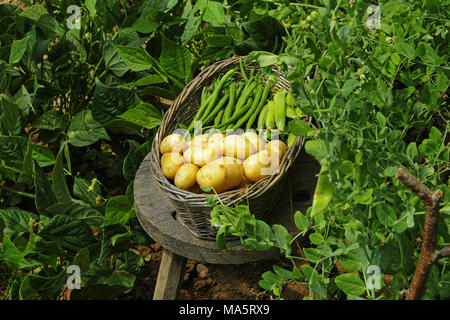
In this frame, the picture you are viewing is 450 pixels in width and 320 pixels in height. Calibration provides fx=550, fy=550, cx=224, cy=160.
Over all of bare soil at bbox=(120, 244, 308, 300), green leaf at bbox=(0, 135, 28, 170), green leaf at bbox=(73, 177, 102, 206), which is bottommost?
bare soil at bbox=(120, 244, 308, 300)

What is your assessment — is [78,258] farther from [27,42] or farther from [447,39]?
[447,39]

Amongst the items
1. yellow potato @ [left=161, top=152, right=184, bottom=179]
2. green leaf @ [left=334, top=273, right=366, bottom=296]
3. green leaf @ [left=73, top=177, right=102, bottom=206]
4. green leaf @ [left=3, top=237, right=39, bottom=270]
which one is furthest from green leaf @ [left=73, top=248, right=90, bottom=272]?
green leaf @ [left=334, top=273, right=366, bottom=296]

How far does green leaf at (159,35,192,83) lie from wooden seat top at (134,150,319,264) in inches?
13.3

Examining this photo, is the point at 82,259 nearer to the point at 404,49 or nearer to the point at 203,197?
the point at 203,197

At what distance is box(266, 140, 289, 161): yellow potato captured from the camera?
136cm

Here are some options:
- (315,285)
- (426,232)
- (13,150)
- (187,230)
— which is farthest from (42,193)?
(426,232)

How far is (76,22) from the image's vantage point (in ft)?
6.67

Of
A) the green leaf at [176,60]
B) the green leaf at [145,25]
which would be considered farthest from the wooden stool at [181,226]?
the green leaf at [145,25]

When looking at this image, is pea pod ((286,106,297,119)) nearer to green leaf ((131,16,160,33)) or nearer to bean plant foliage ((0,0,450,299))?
bean plant foliage ((0,0,450,299))

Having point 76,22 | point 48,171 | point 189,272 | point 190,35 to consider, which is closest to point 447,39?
point 190,35

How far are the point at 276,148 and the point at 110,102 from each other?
669 mm

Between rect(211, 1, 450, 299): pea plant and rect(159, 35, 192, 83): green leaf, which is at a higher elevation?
rect(211, 1, 450, 299): pea plant
